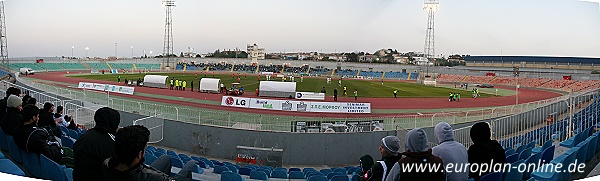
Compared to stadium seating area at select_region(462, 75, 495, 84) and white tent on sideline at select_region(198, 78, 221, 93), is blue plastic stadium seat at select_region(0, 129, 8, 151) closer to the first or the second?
white tent on sideline at select_region(198, 78, 221, 93)

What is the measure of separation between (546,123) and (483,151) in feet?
37.4

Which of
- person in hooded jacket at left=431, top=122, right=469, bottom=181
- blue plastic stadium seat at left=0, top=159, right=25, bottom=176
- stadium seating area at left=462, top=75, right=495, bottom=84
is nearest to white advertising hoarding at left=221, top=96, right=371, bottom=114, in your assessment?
person in hooded jacket at left=431, top=122, right=469, bottom=181

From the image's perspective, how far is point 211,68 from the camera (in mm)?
58781

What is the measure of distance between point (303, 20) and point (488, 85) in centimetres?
2612

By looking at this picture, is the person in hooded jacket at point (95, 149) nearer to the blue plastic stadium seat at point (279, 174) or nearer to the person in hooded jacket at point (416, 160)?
the person in hooded jacket at point (416, 160)

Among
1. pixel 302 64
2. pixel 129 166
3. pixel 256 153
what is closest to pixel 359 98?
pixel 256 153

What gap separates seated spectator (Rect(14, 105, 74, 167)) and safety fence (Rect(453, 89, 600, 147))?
30.8 feet

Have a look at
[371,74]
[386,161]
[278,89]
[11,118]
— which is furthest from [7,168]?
[371,74]

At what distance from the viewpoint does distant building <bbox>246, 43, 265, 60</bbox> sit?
64.3m

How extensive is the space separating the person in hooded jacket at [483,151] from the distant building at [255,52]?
190 feet

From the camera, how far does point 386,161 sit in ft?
11.3

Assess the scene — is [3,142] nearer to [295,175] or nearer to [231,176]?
[231,176]

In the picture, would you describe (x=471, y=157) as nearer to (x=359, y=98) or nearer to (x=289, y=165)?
(x=289, y=165)

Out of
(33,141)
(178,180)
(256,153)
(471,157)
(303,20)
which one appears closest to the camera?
(178,180)
